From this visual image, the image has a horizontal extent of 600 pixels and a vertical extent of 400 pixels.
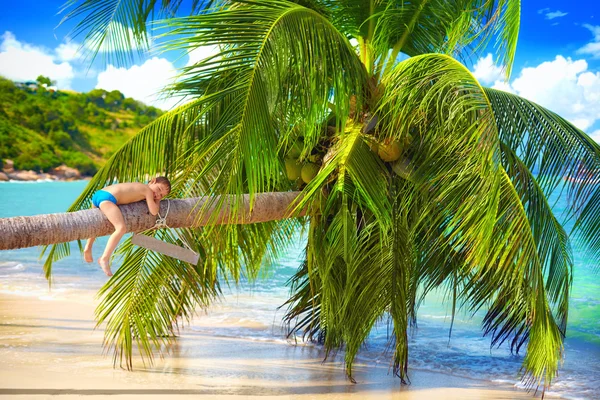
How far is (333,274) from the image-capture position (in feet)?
17.6

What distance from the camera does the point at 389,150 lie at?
4969 mm

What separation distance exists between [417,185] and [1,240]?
2.65 meters

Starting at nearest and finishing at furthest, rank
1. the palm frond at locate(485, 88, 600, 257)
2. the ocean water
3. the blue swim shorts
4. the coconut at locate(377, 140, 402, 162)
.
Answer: the blue swim shorts → the palm frond at locate(485, 88, 600, 257) → the coconut at locate(377, 140, 402, 162) → the ocean water

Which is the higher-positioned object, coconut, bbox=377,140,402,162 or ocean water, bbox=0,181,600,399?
coconut, bbox=377,140,402,162

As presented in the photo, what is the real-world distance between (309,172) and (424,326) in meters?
4.96

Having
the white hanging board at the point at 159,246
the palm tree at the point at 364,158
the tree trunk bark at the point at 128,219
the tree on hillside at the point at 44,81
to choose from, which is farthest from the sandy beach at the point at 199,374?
the tree on hillside at the point at 44,81

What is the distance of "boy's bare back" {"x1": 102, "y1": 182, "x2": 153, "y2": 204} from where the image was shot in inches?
147

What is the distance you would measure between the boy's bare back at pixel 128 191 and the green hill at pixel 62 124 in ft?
109

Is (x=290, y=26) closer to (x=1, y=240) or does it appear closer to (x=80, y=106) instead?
(x=1, y=240)

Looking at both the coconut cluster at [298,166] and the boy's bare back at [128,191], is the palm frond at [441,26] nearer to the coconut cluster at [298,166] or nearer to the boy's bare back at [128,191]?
the coconut cluster at [298,166]

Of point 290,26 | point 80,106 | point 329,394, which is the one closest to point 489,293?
point 329,394

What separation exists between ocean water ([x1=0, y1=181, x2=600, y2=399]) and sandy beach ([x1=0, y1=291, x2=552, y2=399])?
53 centimetres

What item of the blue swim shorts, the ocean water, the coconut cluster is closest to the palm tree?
the coconut cluster

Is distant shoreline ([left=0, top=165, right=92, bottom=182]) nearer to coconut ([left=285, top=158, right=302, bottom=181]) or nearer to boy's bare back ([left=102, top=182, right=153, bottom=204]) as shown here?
coconut ([left=285, top=158, right=302, bottom=181])
